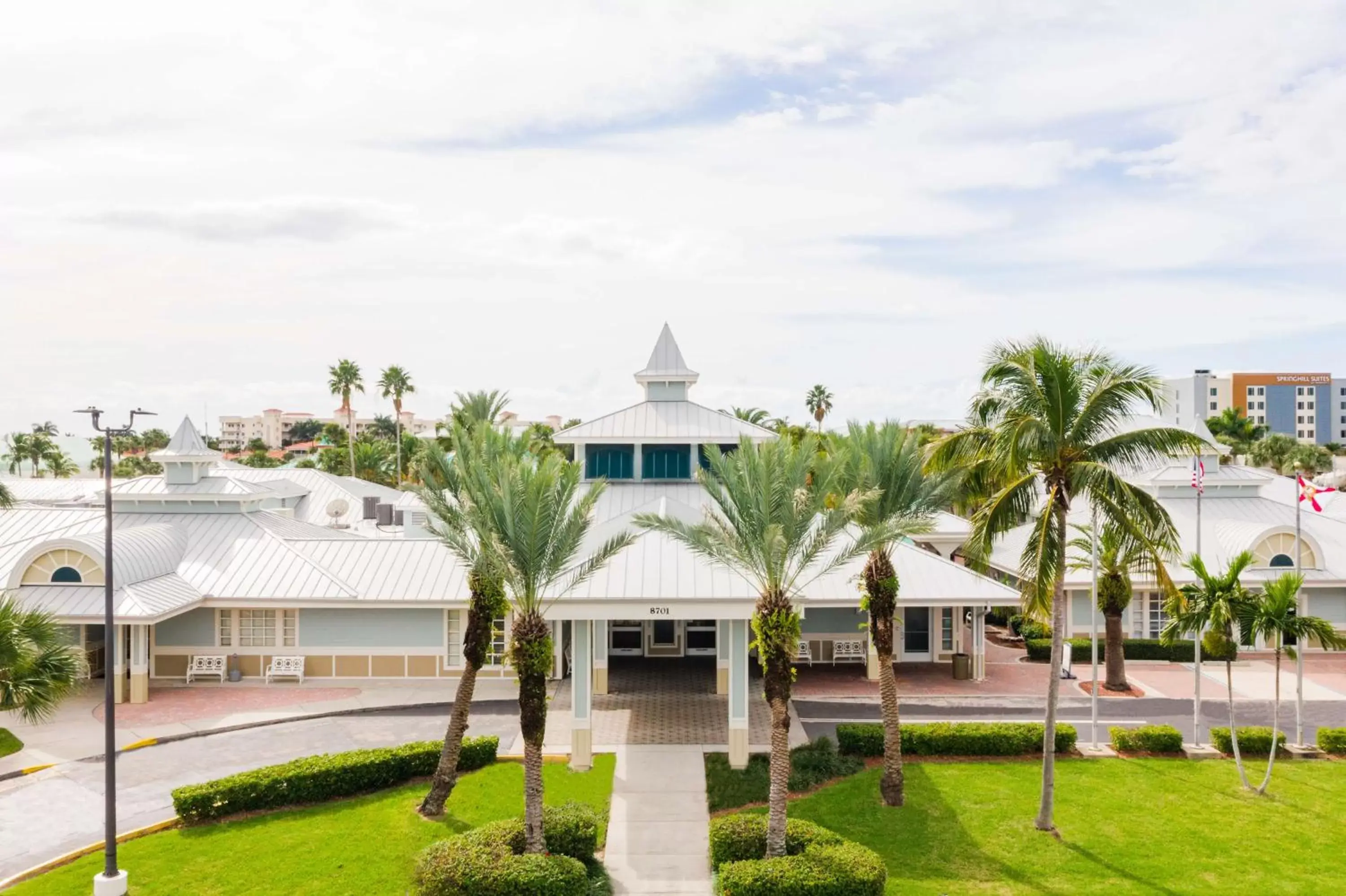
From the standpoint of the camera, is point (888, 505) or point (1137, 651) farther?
point (1137, 651)

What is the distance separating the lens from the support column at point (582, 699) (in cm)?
2159

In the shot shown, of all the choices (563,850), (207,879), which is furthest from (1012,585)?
(207,879)

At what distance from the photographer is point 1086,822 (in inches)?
739

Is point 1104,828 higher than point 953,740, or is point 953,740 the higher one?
point 953,740

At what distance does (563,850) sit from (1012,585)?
26.4 m

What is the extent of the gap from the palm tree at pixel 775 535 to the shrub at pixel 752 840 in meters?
0.49

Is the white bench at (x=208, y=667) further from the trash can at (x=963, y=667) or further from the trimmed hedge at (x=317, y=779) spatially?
the trash can at (x=963, y=667)

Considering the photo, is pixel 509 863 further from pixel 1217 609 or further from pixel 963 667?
pixel 963 667

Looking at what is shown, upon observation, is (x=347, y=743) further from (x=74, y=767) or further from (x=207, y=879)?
(x=207, y=879)

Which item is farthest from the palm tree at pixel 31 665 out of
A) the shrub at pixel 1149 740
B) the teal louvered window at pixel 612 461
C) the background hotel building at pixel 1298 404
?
the background hotel building at pixel 1298 404

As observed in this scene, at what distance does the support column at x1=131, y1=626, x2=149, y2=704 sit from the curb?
4.13m

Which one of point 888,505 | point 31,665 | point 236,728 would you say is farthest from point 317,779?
point 888,505

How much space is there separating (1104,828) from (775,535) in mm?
9665

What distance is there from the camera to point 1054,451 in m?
17.7
